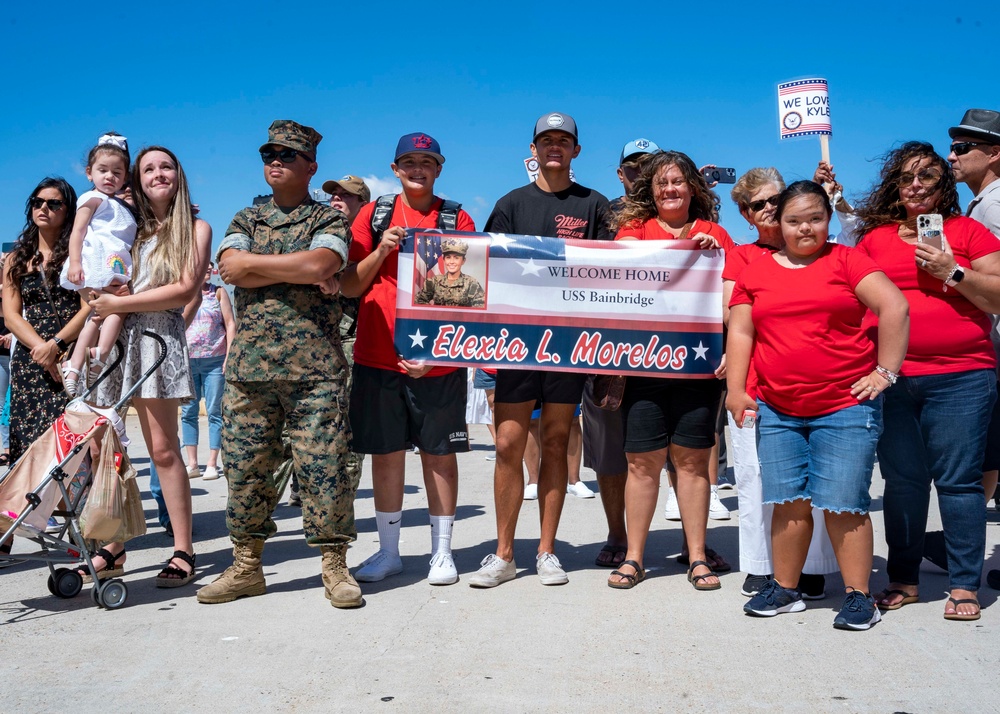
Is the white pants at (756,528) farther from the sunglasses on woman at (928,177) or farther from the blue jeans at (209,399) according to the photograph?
the blue jeans at (209,399)

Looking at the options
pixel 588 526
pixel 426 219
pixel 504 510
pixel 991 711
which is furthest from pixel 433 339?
pixel 991 711

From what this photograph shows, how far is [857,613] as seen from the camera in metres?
4.18

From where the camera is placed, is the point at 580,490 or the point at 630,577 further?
the point at 580,490

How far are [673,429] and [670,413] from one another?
9 centimetres

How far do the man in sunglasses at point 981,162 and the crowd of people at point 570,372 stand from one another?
0.01 m

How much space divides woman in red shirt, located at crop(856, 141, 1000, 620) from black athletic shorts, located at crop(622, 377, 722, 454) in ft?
3.00

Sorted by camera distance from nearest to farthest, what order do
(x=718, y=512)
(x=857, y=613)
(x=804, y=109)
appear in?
(x=857, y=613), (x=718, y=512), (x=804, y=109)

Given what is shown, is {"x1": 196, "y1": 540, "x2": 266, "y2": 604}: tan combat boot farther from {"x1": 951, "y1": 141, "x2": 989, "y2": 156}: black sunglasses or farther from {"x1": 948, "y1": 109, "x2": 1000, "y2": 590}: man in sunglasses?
{"x1": 951, "y1": 141, "x2": 989, "y2": 156}: black sunglasses

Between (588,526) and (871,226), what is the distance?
10.2 feet

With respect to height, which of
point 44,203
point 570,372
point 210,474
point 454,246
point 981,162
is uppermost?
point 981,162

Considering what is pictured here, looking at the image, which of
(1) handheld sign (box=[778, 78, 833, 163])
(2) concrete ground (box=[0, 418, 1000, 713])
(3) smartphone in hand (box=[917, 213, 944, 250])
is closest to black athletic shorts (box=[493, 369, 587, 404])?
(2) concrete ground (box=[0, 418, 1000, 713])

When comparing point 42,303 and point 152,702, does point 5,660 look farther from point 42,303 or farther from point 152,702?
point 42,303

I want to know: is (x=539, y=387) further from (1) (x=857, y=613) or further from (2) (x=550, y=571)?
(1) (x=857, y=613)

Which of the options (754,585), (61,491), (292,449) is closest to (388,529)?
(292,449)
